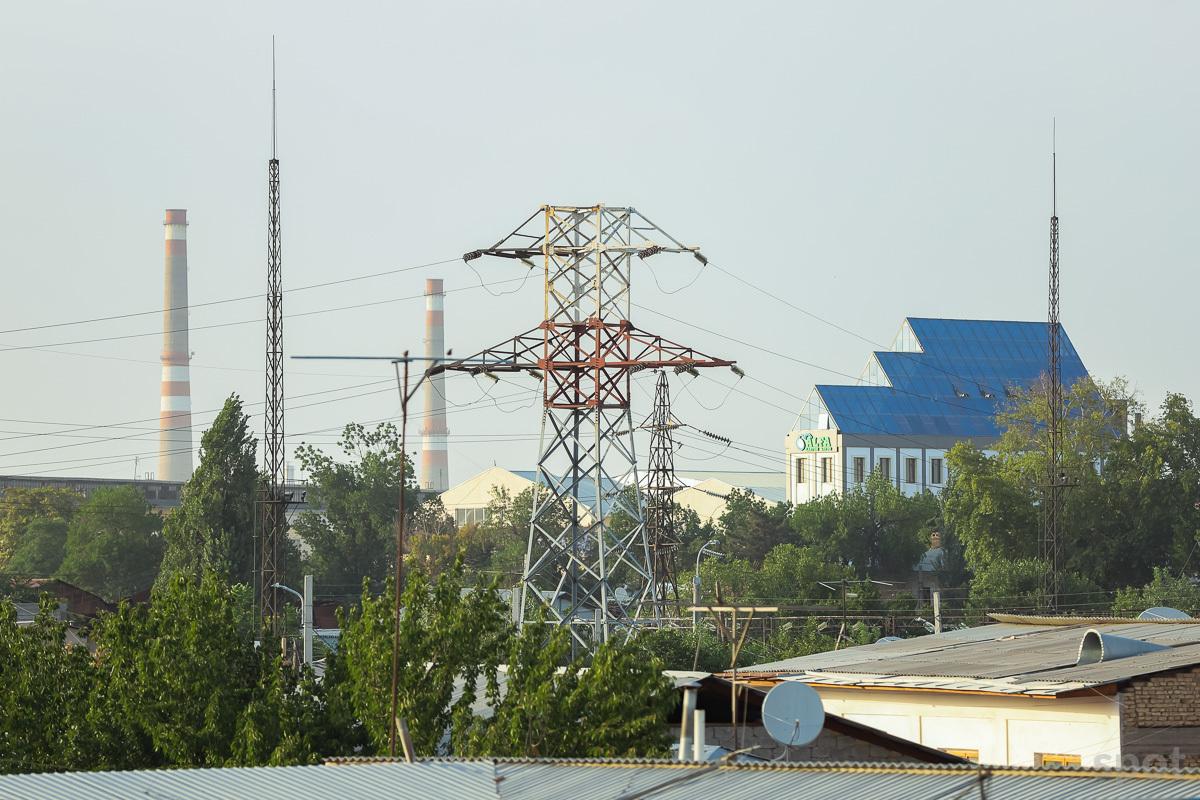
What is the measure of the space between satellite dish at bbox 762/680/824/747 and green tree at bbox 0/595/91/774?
9.00m

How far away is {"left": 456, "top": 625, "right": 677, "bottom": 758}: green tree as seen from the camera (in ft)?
63.8

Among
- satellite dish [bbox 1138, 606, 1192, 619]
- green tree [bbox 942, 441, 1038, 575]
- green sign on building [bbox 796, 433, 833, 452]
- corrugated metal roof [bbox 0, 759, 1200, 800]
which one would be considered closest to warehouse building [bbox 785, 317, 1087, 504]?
green sign on building [bbox 796, 433, 833, 452]

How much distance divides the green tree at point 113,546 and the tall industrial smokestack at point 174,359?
1178 centimetres

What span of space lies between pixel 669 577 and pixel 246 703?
162 feet

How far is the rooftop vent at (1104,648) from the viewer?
24516 millimetres

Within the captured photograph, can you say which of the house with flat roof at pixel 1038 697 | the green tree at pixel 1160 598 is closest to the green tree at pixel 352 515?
the green tree at pixel 1160 598

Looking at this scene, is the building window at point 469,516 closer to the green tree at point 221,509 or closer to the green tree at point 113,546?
the green tree at point 113,546

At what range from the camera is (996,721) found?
944 inches

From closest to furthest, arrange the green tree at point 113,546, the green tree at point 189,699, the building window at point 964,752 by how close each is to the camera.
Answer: the green tree at point 189,699 → the building window at point 964,752 → the green tree at point 113,546

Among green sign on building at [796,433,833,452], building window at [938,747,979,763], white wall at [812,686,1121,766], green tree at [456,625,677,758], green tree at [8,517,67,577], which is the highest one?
green sign on building at [796,433,833,452]

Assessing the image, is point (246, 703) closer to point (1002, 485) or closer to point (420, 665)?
point (420, 665)

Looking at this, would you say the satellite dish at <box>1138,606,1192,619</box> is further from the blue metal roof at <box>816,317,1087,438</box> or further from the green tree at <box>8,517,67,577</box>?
the green tree at <box>8,517,67,577</box>

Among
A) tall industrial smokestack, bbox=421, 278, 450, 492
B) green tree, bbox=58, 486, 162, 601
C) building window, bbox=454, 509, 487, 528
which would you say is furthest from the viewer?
tall industrial smokestack, bbox=421, 278, 450, 492

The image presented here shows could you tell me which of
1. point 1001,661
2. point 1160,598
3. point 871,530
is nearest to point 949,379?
point 871,530
